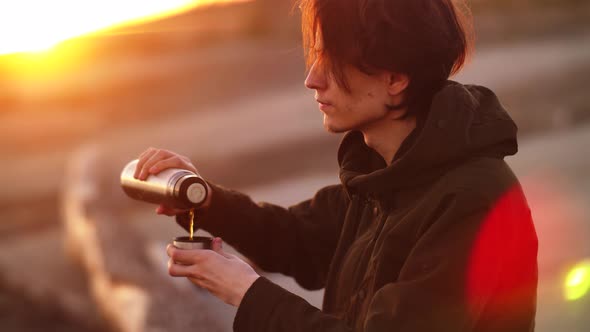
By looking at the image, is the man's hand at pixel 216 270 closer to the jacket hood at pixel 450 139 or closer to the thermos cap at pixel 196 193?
the thermos cap at pixel 196 193

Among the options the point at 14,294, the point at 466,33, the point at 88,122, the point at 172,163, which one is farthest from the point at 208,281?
the point at 88,122

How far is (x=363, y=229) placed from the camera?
2.47m

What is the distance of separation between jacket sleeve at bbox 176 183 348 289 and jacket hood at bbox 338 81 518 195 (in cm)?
56

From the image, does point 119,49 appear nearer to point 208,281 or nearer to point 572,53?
point 572,53

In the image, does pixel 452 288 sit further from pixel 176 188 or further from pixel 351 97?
pixel 176 188

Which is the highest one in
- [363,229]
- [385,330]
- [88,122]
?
[88,122]

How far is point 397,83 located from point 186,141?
39.8 feet

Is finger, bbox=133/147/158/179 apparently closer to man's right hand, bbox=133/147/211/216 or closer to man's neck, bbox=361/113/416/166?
man's right hand, bbox=133/147/211/216

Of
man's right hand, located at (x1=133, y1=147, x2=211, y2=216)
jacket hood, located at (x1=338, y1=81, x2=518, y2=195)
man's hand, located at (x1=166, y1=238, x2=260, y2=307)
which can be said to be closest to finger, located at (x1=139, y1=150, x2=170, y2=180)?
man's right hand, located at (x1=133, y1=147, x2=211, y2=216)

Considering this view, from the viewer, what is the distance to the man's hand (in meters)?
2.15

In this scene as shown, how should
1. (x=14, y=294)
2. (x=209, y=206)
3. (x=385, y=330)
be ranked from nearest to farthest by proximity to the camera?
(x=385, y=330), (x=209, y=206), (x=14, y=294)

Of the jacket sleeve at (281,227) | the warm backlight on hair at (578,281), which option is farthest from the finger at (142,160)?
the warm backlight on hair at (578,281)

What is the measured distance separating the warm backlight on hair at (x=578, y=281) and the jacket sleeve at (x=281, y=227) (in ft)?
8.60

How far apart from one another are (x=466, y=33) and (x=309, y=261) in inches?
36.4
